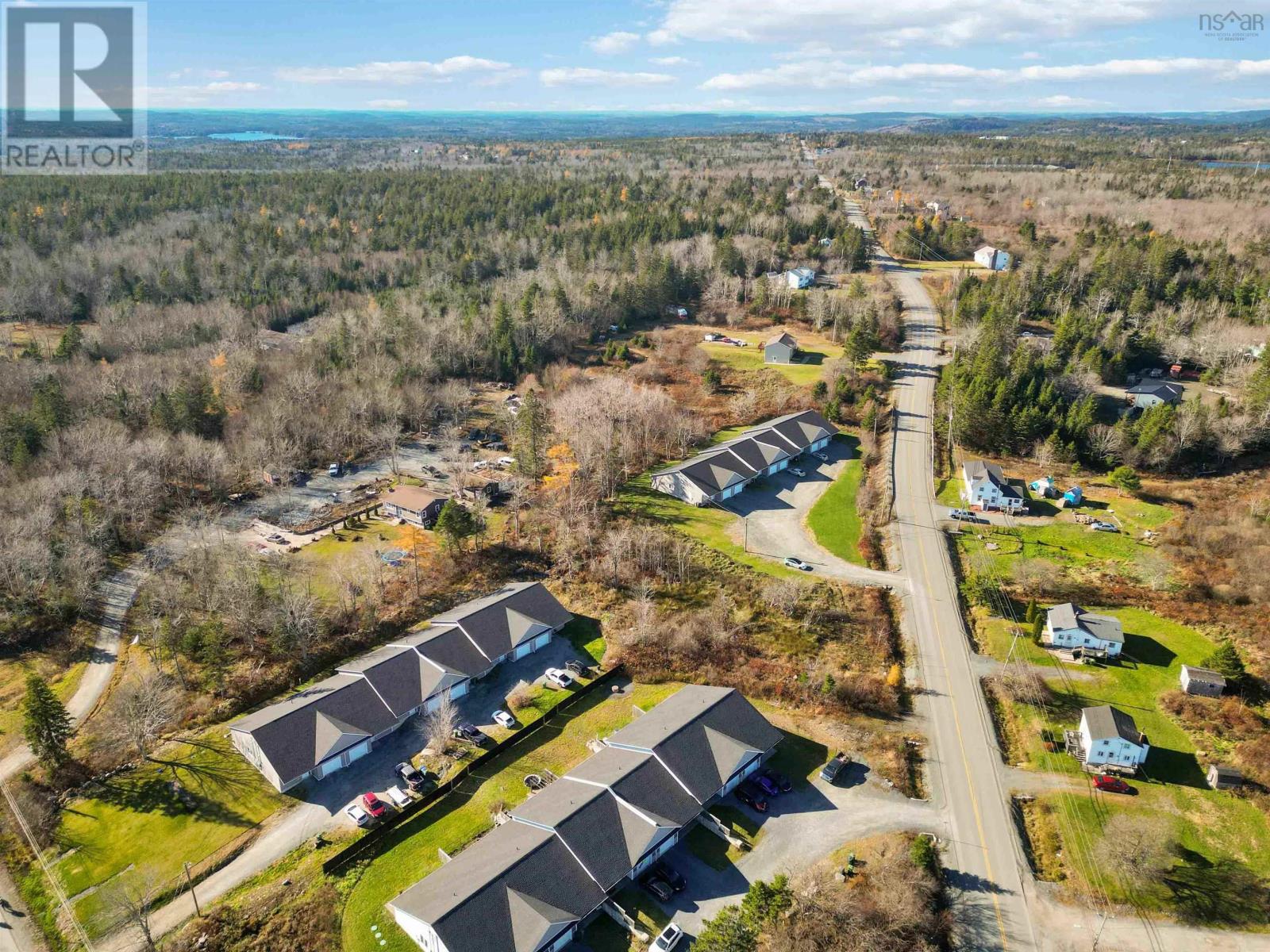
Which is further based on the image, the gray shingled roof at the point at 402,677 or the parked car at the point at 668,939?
the gray shingled roof at the point at 402,677

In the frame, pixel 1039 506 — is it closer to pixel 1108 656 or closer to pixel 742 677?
pixel 1108 656

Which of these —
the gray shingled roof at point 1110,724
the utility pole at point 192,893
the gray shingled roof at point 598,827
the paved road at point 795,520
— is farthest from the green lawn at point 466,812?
the gray shingled roof at point 1110,724

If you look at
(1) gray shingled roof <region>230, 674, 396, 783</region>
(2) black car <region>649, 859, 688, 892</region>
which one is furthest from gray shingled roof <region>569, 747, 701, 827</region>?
(1) gray shingled roof <region>230, 674, 396, 783</region>

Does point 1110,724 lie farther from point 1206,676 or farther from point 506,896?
point 506,896

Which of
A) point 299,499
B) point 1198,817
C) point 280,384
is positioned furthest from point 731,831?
point 280,384

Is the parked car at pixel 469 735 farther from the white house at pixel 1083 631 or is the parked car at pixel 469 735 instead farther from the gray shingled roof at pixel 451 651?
the white house at pixel 1083 631

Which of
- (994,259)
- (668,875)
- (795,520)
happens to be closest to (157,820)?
(668,875)
